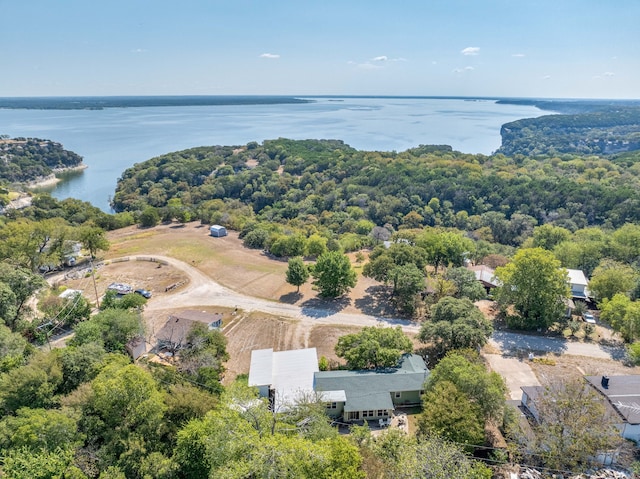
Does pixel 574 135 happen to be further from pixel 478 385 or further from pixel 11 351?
pixel 11 351

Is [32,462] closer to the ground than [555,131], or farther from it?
closer to the ground

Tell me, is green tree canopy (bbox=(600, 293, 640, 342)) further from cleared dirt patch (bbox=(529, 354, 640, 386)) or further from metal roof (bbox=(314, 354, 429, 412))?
metal roof (bbox=(314, 354, 429, 412))

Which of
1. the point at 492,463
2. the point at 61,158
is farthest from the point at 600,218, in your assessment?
the point at 61,158

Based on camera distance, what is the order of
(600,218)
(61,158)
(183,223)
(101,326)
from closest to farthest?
1. (101,326)
2. (183,223)
3. (600,218)
4. (61,158)

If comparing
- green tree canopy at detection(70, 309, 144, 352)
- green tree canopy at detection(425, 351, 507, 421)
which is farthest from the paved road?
green tree canopy at detection(70, 309, 144, 352)

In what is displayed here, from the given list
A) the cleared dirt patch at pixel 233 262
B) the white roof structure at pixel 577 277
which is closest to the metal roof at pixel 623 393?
the white roof structure at pixel 577 277

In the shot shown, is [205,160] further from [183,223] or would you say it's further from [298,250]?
[298,250]
